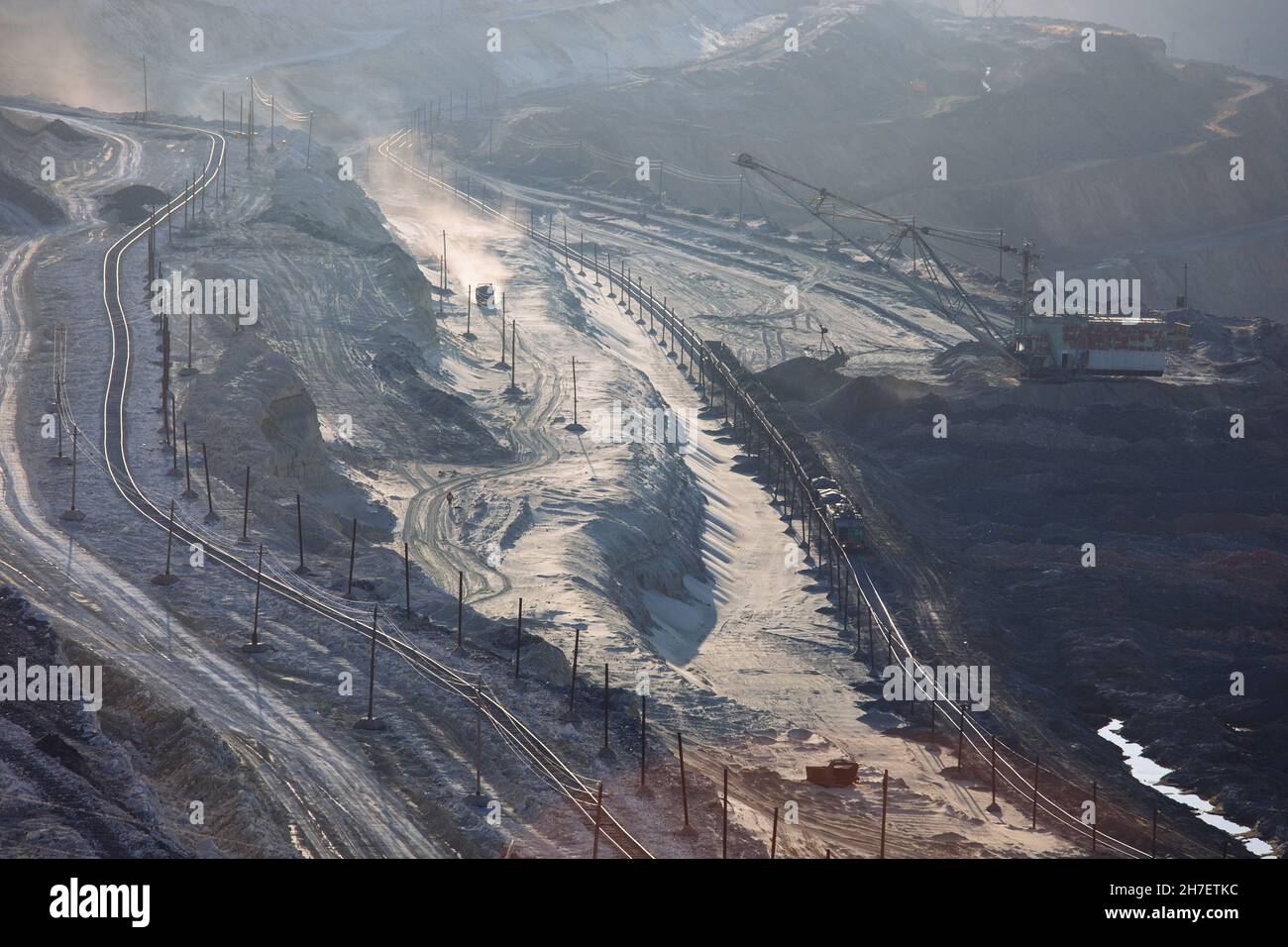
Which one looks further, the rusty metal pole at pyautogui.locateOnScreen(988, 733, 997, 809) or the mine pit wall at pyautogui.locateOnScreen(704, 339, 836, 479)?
the mine pit wall at pyautogui.locateOnScreen(704, 339, 836, 479)

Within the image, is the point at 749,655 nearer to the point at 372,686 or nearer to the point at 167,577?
the point at 167,577

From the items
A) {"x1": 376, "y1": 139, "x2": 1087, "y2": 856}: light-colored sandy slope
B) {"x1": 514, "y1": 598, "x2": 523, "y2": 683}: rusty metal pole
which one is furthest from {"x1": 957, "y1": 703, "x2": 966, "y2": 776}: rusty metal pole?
{"x1": 514, "y1": 598, "x2": 523, "y2": 683}: rusty metal pole
